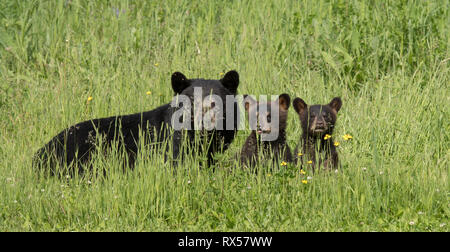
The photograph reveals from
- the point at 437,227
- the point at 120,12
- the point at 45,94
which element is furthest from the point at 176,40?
the point at 437,227

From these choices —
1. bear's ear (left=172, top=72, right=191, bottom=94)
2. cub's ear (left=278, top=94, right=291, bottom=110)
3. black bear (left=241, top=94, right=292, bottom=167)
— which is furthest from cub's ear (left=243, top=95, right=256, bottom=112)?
bear's ear (left=172, top=72, right=191, bottom=94)

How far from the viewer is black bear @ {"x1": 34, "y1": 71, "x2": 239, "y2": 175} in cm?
564

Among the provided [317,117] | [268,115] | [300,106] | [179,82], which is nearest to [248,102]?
[268,115]

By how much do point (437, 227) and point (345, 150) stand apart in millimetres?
1906

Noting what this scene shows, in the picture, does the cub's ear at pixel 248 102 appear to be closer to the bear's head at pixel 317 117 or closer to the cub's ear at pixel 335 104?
the bear's head at pixel 317 117

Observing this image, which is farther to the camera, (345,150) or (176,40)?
(176,40)

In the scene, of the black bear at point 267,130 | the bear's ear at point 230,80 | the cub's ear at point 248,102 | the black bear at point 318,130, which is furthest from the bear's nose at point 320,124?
the bear's ear at point 230,80

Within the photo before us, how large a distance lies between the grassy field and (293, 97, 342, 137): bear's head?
37cm

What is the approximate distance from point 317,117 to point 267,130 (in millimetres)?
499

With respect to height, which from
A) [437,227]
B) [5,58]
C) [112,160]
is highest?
[5,58]

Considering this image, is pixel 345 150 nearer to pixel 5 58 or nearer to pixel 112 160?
pixel 112 160

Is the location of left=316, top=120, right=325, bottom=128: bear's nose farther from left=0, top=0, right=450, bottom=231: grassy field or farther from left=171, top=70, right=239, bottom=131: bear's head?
left=171, top=70, right=239, bottom=131: bear's head

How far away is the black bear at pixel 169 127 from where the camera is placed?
18.5ft

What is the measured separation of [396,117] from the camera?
669cm
